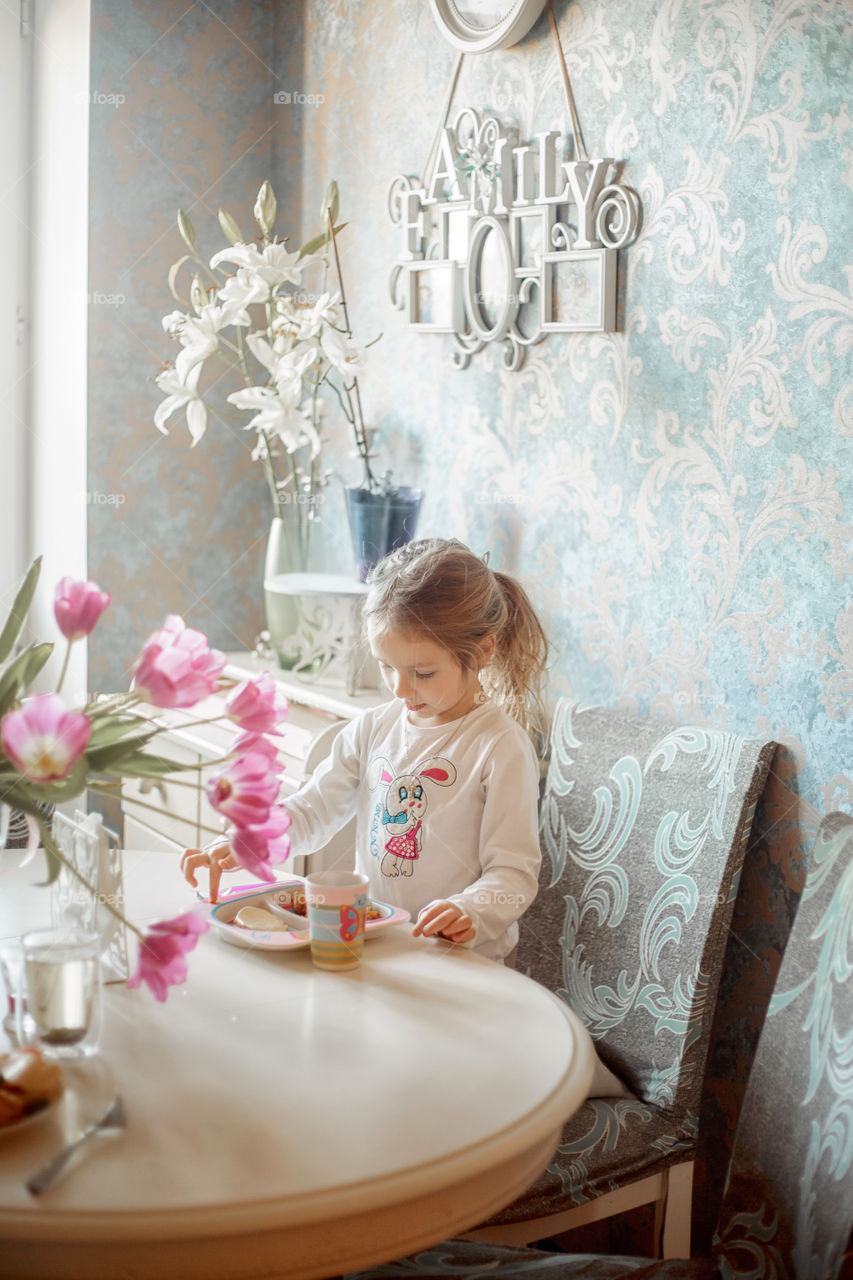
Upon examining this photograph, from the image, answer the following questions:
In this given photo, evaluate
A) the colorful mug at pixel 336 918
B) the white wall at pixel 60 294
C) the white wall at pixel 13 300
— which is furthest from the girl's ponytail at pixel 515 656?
the white wall at pixel 13 300

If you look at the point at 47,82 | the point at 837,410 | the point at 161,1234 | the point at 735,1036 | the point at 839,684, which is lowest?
the point at 735,1036

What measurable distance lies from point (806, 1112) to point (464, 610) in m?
0.83

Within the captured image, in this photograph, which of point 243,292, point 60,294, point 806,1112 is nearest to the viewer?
point 806,1112

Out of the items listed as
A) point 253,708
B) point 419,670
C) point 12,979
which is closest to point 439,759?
point 419,670

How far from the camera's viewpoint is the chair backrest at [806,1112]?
1107 millimetres

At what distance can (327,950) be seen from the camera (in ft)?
4.46

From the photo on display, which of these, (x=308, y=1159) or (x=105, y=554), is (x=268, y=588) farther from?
(x=308, y=1159)

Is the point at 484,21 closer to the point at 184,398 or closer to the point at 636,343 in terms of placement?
the point at 636,343

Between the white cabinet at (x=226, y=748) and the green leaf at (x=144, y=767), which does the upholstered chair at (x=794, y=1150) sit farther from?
the white cabinet at (x=226, y=748)

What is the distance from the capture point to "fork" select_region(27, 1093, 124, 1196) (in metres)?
0.91

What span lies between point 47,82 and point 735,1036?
2.66m

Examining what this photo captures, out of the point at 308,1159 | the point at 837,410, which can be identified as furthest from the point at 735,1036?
the point at 308,1159

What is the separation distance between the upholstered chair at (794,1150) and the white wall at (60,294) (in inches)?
83.0

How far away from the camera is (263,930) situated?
1437 mm
